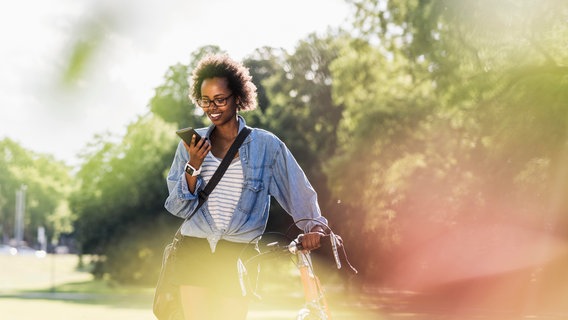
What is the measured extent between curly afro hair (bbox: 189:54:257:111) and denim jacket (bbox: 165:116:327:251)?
0.22 meters

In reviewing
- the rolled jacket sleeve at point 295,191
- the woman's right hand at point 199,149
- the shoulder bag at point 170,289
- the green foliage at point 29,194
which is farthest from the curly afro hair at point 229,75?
the green foliage at point 29,194

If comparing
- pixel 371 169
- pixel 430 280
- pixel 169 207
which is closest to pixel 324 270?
pixel 430 280

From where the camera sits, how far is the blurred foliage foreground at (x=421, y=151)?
886 inches

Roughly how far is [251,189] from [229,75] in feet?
1.86

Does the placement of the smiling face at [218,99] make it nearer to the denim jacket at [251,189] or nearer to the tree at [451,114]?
the denim jacket at [251,189]

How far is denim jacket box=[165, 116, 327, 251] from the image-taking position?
4.71 metres

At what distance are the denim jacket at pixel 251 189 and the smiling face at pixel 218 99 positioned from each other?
10 cm

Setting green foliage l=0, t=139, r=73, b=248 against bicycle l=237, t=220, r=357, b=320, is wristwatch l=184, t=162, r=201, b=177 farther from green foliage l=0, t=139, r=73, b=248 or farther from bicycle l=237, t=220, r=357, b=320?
green foliage l=0, t=139, r=73, b=248

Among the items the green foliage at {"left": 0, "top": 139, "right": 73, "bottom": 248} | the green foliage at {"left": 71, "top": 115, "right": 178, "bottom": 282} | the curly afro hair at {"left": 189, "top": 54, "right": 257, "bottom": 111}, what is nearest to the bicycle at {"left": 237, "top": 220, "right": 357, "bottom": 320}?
the curly afro hair at {"left": 189, "top": 54, "right": 257, "bottom": 111}

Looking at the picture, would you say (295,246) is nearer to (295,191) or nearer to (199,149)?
(295,191)

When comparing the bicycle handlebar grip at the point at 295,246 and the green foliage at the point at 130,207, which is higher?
the green foliage at the point at 130,207

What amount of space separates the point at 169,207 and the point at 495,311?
72.9ft

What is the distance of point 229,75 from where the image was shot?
16.1 feet

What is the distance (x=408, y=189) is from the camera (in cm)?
3216
